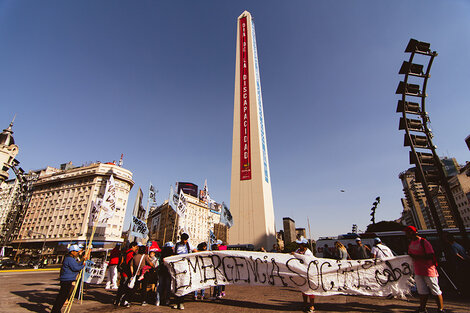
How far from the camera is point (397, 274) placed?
5.59m

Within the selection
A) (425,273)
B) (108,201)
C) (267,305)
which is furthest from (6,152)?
(425,273)

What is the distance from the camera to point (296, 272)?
5.61 m

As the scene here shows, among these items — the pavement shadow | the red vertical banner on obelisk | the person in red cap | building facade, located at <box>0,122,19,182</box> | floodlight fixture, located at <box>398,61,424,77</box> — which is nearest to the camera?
the person in red cap

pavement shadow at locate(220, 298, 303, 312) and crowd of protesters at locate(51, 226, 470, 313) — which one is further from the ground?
crowd of protesters at locate(51, 226, 470, 313)

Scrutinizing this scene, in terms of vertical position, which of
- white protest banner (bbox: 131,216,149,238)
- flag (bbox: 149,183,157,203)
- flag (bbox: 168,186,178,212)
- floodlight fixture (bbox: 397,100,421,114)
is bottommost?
white protest banner (bbox: 131,216,149,238)

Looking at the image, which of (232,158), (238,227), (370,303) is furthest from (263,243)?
(370,303)

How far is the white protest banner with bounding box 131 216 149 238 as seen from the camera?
43.5 ft

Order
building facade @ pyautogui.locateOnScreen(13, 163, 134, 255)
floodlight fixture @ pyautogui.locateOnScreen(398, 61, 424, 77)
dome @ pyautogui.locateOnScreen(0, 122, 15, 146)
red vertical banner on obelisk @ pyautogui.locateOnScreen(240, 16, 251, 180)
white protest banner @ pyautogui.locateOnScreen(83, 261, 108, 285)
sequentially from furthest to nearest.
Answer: building facade @ pyautogui.locateOnScreen(13, 163, 134, 255)
dome @ pyautogui.locateOnScreen(0, 122, 15, 146)
red vertical banner on obelisk @ pyautogui.locateOnScreen(240, 16, 251, 180)
floodlight fixture @ pyautogui.locateOnScreen(398, 61, 424, 77)
white protest banner @ pyautogui.locateOnScreen(83, 261, 108, 285)

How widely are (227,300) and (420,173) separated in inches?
419

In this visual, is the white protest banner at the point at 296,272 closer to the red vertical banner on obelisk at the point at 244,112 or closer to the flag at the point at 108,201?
the flag at the point at 108,201

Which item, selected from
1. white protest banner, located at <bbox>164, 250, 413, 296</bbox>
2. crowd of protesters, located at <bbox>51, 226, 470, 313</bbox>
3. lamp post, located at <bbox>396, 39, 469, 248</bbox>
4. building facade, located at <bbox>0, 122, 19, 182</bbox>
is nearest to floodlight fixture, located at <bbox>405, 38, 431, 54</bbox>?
lamp post, located at <bbox>396, 39, 469, 248</bbox>

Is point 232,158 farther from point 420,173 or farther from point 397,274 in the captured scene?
point 397,274

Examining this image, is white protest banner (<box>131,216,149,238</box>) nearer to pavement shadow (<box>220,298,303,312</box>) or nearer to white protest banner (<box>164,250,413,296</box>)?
white protest banner (<box>164,250,413,296</box>)

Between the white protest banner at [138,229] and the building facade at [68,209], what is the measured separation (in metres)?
46.6
